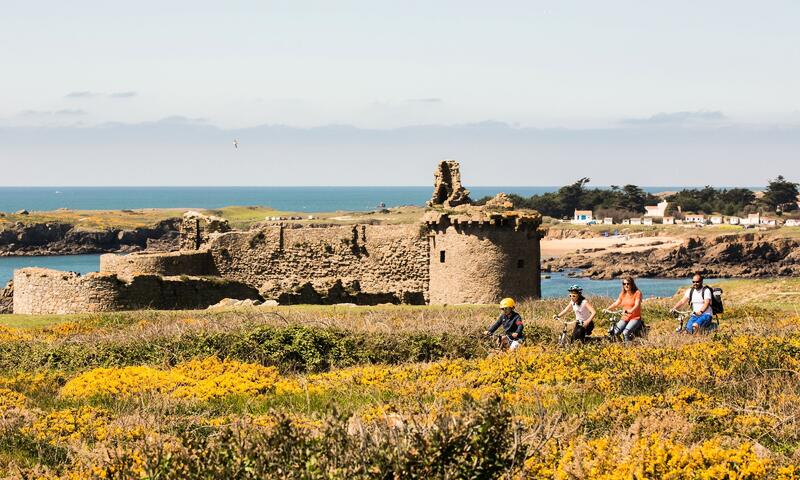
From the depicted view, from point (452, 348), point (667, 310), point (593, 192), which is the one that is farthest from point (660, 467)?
point (593, 192)

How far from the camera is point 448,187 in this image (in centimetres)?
3528

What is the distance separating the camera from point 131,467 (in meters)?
9.76

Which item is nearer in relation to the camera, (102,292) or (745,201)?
(102,292)

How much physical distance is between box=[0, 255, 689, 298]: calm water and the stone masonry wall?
31023 mm

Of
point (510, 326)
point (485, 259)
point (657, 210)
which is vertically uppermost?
point (485, 259)

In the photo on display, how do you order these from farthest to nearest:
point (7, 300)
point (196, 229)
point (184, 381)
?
1. point (196, 229)
2. point (7, 300)
3. point (184, 381)

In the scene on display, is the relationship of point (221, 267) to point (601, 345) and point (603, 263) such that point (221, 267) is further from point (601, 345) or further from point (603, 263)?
point (603, 263)

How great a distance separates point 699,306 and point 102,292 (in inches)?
684

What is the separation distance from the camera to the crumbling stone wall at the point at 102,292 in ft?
96.6

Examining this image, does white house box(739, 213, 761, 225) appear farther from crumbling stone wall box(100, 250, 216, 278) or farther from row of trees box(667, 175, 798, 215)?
crumbling stone wall box(100, 250, 216, 278)

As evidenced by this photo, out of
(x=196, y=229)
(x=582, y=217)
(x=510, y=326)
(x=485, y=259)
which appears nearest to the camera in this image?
(x=510, y=326)

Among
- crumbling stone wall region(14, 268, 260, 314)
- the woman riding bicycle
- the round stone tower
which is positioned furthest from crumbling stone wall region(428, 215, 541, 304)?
the woman riding bicycle

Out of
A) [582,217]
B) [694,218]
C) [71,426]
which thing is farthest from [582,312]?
[582,217]

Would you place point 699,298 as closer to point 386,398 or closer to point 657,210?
point 386,398
